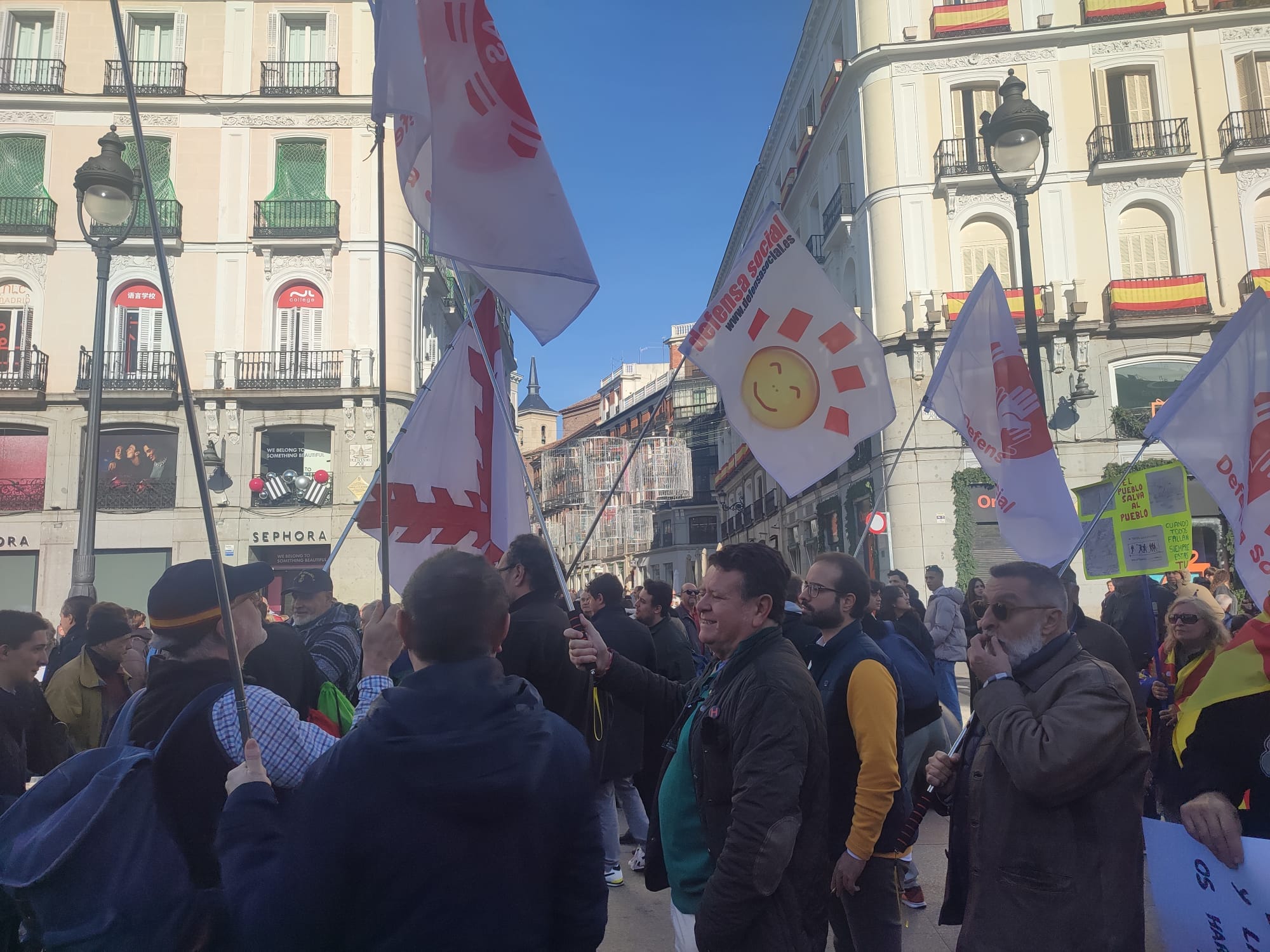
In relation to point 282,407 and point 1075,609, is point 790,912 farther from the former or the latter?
point 282,407

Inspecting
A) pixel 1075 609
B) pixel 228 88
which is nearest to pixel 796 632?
pixel 1075 609

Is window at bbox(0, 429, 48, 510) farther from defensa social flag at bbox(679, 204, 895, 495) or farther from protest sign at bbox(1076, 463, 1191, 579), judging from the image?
protest sign at bbox(1076, 463, 1191, 579)

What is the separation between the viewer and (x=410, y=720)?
165 centimetres

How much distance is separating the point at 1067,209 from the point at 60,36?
88.8 ft

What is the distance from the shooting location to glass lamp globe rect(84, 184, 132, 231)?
9077 millimetres

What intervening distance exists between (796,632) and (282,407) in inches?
853

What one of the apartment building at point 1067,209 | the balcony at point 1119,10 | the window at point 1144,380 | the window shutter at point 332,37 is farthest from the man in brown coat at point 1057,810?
the window shutter at point 332,37

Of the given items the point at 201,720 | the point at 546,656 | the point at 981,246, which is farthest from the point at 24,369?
the point at 201,720

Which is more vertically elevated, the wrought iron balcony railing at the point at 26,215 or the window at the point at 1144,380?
the wrought iron balcony railing at the point at 26,215

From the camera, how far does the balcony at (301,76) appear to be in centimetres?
2447

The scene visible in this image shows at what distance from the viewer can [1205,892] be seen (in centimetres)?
238

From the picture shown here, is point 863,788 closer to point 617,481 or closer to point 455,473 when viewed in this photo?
point 617,481

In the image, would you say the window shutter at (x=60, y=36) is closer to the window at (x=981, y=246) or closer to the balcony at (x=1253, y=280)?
the window at (x=981, y=246)

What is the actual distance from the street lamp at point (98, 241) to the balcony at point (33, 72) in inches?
724
